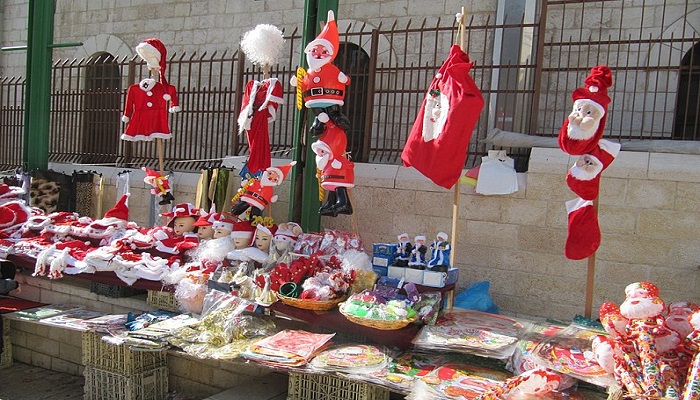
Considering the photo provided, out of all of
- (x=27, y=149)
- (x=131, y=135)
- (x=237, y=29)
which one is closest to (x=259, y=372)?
(x=131, y=135)

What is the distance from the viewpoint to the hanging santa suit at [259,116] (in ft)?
19.4

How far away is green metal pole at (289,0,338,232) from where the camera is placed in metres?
6.04

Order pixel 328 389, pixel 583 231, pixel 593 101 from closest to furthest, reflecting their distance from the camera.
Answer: pixel 593 101, pixel 328 389, pixel 583 231

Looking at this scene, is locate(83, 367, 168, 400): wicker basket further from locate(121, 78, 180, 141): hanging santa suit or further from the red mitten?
the red mitten

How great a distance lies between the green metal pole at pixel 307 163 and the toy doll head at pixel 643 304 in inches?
138

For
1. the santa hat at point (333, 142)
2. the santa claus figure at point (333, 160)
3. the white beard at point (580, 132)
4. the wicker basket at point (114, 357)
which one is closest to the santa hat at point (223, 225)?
the santa claus figure at point (333, 160)

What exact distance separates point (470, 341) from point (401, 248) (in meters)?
1.08

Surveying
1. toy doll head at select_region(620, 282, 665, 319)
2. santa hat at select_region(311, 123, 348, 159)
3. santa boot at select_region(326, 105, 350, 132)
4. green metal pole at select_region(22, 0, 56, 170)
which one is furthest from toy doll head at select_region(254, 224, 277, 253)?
green metal pole at select_region(22, 0, 56, 170)

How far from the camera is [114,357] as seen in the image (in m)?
4.94

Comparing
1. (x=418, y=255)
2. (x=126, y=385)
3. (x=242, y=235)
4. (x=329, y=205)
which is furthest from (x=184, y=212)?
(x=418, y=255)

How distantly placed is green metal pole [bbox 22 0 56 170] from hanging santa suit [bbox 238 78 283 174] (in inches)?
142

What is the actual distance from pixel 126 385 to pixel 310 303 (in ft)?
5.92

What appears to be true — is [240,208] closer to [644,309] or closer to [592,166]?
[592,166]

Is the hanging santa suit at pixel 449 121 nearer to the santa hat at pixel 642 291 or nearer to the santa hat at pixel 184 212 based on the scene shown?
the santa hat at pixel 642 291
